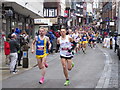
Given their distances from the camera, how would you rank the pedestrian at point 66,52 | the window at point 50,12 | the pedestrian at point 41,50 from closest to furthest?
the pedestrian at point 66,52, the pedestrian at point 41,50, the window at point 50,12

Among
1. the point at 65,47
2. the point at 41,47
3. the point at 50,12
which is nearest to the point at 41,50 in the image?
the point at 41,47

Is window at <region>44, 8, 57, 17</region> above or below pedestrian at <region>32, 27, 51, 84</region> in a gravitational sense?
above

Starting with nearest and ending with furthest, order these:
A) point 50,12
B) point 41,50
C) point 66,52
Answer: point 66,52, point 41,50, point 50,12

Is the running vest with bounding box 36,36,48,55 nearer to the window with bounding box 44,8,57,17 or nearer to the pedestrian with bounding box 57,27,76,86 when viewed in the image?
the pedestrian with bounding box 57,27,76,86

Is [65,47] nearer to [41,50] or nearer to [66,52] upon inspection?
[66,52]

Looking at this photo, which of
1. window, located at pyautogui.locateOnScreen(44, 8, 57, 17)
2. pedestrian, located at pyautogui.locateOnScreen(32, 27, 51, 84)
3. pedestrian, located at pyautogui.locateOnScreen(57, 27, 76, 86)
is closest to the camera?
pedestrian, located at pyautogui.locateOnScreen(57, 27, 76, 86)

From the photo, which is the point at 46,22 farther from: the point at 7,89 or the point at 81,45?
the point at 7,89

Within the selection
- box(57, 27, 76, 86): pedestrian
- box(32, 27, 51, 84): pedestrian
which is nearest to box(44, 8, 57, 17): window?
box(32, 27, 51, 84): pedestrian

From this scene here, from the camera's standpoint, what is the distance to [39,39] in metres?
10.3

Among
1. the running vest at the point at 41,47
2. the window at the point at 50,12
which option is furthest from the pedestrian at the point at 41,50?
the window at the point at 50,12

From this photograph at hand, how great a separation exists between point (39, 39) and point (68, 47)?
1.06m

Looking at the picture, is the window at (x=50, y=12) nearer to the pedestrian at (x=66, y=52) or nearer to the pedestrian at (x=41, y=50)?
the pedestrian at (x=41, y=50)

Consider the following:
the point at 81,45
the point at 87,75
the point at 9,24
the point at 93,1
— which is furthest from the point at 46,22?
the point at 93,1

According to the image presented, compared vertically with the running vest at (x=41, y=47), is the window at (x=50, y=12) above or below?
above
